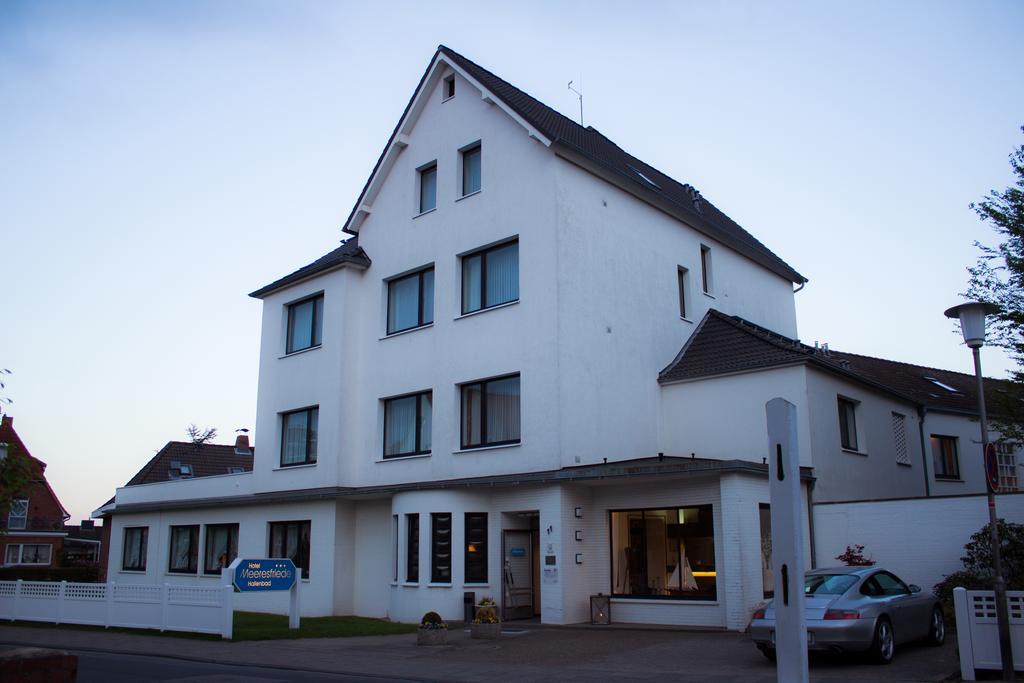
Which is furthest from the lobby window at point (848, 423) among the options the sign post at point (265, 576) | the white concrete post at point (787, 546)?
the white concrete post at point (787, 546)

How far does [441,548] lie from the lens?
22.1m

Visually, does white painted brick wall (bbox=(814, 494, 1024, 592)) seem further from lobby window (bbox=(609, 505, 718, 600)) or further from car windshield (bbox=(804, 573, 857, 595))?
car windshield (bbox=(804, 573, 857, 595))

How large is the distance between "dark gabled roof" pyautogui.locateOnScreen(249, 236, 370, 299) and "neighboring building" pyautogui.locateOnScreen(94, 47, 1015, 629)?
0.28 feet

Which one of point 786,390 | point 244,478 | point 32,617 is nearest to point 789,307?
point 786,390

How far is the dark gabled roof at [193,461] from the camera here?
41.3 m

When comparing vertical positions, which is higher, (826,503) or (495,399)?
(495,399)

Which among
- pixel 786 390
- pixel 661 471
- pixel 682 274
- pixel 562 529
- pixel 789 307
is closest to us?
pixel 661 471

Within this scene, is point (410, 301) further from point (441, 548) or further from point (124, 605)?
point (124, 605)

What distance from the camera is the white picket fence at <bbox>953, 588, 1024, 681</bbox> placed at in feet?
37.8

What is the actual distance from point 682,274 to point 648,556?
33.6ft

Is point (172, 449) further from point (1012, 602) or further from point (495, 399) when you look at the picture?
point (1012, 602)

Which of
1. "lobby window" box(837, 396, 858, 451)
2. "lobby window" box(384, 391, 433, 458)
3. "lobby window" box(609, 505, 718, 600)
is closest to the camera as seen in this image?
"lobby window" box(609, 505, 718, 600)

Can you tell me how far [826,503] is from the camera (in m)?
21.2

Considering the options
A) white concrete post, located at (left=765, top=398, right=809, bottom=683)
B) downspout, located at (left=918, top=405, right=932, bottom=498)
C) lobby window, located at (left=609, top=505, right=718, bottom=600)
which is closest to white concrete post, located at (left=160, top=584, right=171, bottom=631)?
lobby window, located at (left=609, top=505, right=718, bottom=600)
